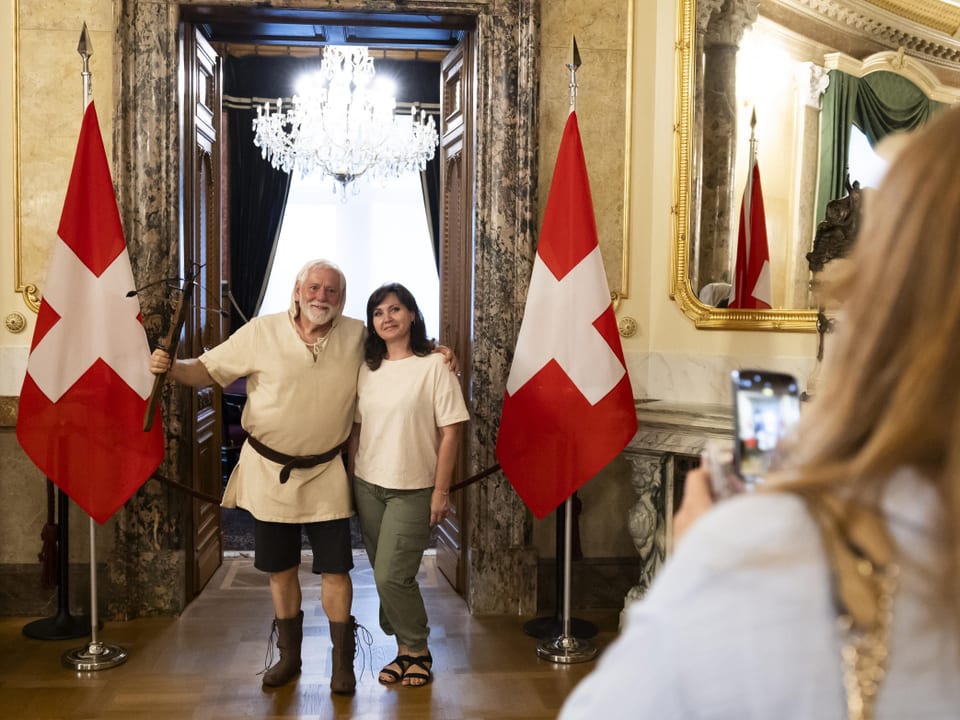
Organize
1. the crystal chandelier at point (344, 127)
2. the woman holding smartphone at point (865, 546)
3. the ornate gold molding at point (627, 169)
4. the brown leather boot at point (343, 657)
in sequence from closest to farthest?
the woman holding smartphone at point (865, 546)
the brown leather boot at point (343, 657)
the ornate gold molding at point (627, 169)
the crystal chandelier at point (344, 127)

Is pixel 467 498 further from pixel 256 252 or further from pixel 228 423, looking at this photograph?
pixel 256 252

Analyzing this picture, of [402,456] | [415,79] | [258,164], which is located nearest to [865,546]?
[402,456]

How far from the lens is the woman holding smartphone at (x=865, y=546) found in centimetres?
68

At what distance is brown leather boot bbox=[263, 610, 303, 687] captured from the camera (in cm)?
368

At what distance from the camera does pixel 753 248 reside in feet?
14.6

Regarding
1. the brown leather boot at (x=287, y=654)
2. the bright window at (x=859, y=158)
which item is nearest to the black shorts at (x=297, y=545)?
the brown leather boot at (x=287, y=654)

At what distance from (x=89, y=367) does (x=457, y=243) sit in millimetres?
1977

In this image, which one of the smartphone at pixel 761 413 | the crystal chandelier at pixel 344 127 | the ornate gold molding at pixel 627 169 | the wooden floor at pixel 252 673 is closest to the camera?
the smartphone at pixel 761 413

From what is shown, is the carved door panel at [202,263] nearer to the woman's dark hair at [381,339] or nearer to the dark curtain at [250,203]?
the woman's dark hair at [381,339]

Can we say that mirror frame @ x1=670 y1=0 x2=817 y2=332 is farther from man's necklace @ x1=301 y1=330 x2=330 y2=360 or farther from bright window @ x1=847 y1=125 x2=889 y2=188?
man's necklace @ x1=301 y1=330 x2=330 y2=360

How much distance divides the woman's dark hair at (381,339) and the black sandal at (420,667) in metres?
1.09

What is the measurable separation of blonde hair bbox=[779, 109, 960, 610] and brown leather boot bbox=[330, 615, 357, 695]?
314 cm

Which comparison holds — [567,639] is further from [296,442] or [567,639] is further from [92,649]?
[92,649]

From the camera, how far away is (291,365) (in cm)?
367
